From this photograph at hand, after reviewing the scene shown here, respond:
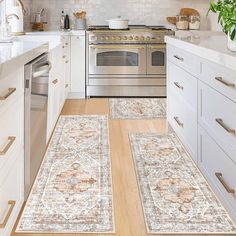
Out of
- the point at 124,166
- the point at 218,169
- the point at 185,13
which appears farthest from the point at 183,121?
the point at 185,13

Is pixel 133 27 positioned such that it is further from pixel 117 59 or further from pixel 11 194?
pixel 11 194

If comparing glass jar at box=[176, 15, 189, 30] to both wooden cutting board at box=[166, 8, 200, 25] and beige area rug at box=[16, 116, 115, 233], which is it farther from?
beige area rug at box=[16, 116, 115, 233]

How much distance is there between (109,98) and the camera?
5941 mm

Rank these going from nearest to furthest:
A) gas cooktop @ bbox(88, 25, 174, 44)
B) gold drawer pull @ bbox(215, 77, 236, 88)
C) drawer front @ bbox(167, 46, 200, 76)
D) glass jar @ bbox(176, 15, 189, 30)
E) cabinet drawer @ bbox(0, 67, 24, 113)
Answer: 1. cabinet drawer @ bbox(0, 67, 24, 113)
2. gold drawer pull @ bbox(215, 77, 236, 88)
3. drawer front @ bbox(167, 46, 200, 76)
4. gas cooktop @ bbox(88, 25, 174, 44)
5. glass jar @ bbox(176, 15, 189, 30)

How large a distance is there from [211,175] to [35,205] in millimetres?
1016

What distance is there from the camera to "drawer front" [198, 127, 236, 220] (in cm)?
198

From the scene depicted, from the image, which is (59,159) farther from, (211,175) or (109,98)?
(109,98)

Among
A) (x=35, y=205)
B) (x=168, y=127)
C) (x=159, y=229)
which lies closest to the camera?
(x=159, y=229)

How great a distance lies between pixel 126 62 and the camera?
5.85 m

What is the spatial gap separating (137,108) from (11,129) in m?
3.44

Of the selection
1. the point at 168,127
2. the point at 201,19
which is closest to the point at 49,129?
the point at 168,127

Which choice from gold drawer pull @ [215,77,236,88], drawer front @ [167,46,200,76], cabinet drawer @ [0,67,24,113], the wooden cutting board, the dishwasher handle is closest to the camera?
cabinet drawer @ [0,67,24,113]

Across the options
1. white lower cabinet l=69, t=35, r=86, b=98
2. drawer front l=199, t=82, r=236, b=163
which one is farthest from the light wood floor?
drawer front l=199, t=82, r=236, b=163

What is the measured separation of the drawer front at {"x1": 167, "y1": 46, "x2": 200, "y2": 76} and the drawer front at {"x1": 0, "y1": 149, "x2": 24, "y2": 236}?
1.25 m
